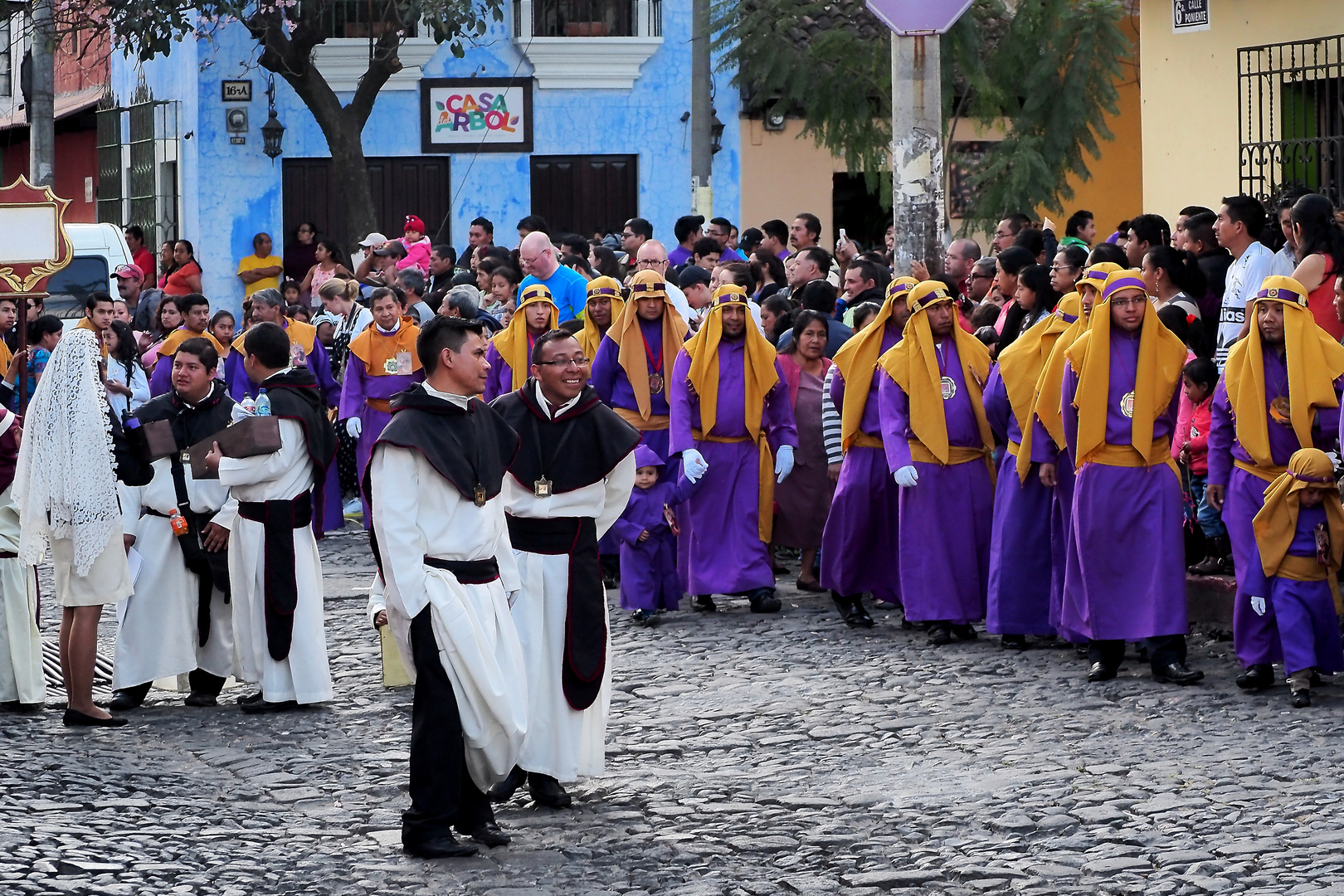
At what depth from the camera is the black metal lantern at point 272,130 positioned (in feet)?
78.1

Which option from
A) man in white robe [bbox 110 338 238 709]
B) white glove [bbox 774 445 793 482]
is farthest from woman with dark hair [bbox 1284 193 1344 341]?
man in white robe [bbox 110 338 238 709]

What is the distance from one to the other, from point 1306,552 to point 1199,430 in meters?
1.29

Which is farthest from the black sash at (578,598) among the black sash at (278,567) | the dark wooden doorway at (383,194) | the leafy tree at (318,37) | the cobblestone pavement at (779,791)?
the dark wooden doorway at (383,194)

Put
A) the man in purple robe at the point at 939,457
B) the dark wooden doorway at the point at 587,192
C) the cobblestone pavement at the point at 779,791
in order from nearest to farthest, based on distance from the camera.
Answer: the cobblestone pavement at the point at 779,791 → the man in purple robe at the point at 939,457 → the dark wooden doorway at the point at 587,192

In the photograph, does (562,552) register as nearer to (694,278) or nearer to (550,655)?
(550,655)

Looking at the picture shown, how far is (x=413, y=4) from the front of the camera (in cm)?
2175

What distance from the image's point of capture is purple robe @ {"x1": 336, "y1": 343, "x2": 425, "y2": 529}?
13914 mm

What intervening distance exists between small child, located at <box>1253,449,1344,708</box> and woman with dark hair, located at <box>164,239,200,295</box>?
14877mm

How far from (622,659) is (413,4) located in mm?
13486

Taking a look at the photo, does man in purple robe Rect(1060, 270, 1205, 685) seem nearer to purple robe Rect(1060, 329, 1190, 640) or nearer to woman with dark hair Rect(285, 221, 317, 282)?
purple robe Rect(1060, 329, 1190, 640)

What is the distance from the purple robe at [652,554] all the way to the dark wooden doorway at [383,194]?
14.1m

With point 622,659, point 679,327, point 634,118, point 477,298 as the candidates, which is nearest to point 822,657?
point 622,659

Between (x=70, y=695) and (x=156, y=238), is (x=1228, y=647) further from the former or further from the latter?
(x=156, y=238)

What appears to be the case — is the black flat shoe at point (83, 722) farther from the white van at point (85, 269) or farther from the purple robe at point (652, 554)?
the white van at point (85, 269)
